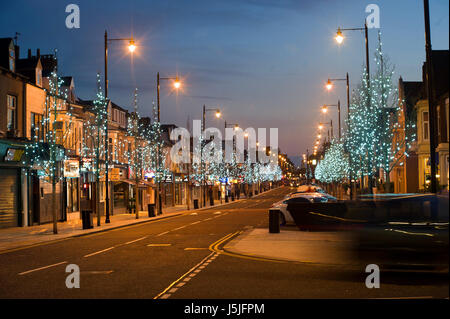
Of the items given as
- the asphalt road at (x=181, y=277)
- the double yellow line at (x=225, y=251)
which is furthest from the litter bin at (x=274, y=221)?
the asphalt road at (x=181, y=277)

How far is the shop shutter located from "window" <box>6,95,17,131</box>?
251 cm

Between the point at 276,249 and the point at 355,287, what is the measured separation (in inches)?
261

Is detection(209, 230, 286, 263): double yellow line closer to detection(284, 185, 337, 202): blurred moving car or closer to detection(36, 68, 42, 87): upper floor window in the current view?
detection(284, 185, 337, 202): blurred moving car

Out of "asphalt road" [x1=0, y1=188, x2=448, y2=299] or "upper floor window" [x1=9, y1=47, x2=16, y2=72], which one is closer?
"asphalt road" [x1=0, y1=188, x2=448, y2=299]

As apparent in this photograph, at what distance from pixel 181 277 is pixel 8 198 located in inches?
831

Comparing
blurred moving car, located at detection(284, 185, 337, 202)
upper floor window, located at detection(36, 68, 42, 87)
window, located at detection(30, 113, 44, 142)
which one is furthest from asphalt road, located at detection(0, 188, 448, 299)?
upper floor window, located at detection(36, 68, 42, 87)

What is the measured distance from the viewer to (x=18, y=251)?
19.6m

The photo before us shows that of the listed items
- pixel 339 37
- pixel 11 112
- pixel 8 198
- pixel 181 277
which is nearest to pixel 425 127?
pixel 339 37

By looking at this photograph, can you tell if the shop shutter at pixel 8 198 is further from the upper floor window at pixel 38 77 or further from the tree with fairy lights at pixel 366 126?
the tree with fairy lights at pixel 366 126

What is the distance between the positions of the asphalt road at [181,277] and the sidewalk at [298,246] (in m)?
0.67

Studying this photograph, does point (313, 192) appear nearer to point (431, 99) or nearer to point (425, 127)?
point (425, 127)

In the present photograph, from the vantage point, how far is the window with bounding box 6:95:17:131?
3102 centimetres

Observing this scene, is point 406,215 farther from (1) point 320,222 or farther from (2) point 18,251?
(2) point 18,251
